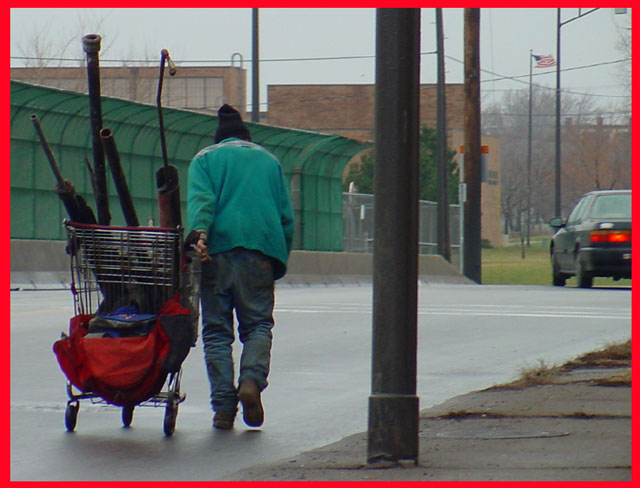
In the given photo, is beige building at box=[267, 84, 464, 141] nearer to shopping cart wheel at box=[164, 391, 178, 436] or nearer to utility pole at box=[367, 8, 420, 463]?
shopping cart wheel at box=[164, 391, 178, 436]

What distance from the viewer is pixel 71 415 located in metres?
7.34

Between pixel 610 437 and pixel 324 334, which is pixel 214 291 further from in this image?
pixel 324 334

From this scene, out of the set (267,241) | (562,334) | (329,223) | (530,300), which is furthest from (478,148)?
(267,241)

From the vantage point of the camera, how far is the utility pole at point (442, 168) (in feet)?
122

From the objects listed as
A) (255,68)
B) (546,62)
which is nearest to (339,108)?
(546,62)

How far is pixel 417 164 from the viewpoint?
577cm

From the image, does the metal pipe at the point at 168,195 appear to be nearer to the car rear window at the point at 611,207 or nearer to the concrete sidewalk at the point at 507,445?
the concrete sidewalk at the point at 507,445

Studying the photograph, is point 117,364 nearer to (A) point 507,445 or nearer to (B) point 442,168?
(A) point 507,445

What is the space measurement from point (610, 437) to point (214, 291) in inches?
94.5

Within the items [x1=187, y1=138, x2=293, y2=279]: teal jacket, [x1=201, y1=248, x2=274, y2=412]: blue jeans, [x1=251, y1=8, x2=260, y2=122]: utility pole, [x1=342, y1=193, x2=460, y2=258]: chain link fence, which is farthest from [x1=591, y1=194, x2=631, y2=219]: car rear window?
[x1=251, y1=8, x2=260, y2=122]: utility pole

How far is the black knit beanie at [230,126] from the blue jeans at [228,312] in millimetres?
798

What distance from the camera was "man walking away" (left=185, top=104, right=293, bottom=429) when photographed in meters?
7.37

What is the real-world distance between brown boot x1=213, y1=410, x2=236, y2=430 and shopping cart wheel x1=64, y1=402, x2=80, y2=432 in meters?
0.80

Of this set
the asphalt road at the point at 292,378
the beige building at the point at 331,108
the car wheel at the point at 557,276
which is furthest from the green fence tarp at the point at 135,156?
the beige building at the point at 331,108
